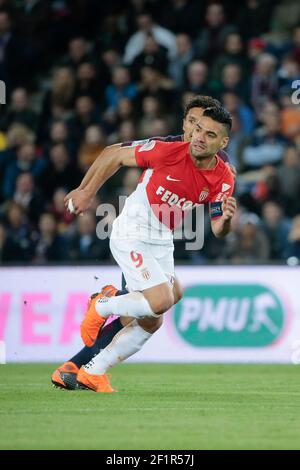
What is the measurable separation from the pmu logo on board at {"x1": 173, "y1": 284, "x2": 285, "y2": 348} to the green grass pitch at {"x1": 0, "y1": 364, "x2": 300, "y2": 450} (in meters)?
1.50

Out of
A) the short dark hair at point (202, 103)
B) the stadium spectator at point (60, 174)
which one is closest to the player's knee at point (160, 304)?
the short dark hair at point (202, 103)

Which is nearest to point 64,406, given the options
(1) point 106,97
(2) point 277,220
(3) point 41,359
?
(3) point 41,359

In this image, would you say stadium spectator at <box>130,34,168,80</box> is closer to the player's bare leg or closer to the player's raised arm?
the player's raised arm

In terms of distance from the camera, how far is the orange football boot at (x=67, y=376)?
30.4ft

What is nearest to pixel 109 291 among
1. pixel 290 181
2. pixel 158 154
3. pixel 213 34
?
pixel 158 154

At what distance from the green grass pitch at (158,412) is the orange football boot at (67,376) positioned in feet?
0.32

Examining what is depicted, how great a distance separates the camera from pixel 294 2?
17344 mm

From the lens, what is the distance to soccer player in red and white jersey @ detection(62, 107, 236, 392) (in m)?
8.95

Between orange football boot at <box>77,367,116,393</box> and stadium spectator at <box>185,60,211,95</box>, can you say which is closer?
orange football boot at <box>77,367,116,393</box>

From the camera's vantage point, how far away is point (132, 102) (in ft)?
53.4

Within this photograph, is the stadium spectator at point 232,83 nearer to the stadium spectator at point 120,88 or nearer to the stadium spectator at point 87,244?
the stadium spectator at point 120,88

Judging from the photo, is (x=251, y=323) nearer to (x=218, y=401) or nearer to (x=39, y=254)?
(x=39, y=254)

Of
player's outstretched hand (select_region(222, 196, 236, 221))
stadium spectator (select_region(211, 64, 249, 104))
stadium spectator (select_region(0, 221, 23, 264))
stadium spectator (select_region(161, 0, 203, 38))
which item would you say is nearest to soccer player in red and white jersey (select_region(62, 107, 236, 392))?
player's outstretched hand (select_region(222, 196, 236, 221))

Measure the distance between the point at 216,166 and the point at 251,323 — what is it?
4.07m
